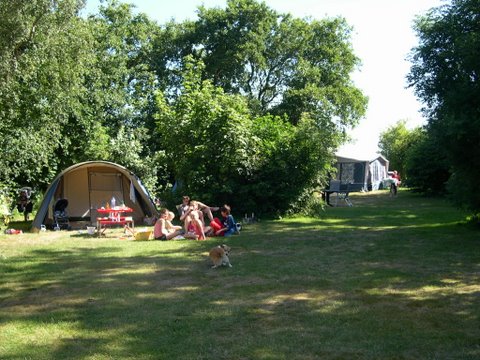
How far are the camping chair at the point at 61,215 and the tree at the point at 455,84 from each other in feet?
31.0

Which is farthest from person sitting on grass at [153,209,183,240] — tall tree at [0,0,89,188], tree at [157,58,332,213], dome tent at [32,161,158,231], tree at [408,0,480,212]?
tree at [408,0,480,212]

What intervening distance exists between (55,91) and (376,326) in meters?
12.2

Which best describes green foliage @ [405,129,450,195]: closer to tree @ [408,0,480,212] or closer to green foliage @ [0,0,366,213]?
green foliage @ [0,0,366,213]

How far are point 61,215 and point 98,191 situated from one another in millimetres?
1838

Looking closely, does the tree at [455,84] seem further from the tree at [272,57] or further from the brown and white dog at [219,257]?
the tree at [272,57]

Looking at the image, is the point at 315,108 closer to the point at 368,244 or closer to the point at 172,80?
the point at 172,80

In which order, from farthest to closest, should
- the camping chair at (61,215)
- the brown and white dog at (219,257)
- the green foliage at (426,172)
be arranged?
1. the green foliage at (426,172)
2. the camping chair at (61,215)
3. the brown and white dog at (219,257)

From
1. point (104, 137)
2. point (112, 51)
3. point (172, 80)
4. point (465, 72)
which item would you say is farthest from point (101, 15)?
point (465, 72)

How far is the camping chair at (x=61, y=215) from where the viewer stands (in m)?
13.0

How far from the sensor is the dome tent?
46.5ft

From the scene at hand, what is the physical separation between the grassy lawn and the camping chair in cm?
268

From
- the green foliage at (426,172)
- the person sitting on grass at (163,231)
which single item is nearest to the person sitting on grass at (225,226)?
the person sitting on grass at (163,231)

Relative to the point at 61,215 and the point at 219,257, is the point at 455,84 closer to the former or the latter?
the point at 219,257

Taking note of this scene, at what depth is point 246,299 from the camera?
222 inches
